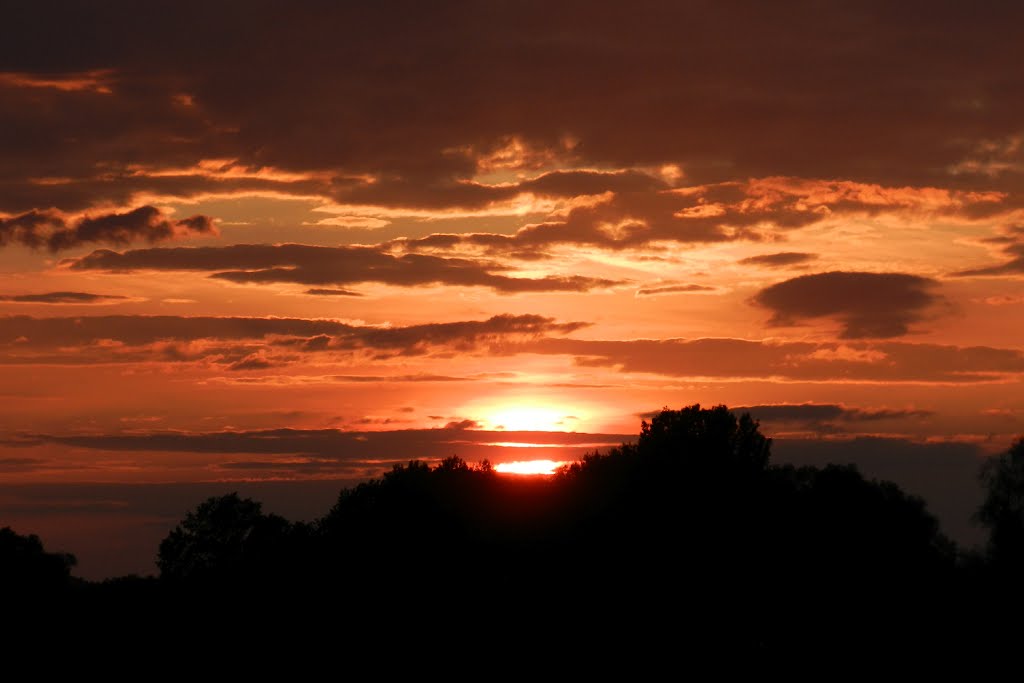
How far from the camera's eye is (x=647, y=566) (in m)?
102

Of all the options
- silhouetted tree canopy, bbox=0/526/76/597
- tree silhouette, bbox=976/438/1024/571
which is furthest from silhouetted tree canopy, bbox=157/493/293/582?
tree silhouette, bbox=976/438/1024/571

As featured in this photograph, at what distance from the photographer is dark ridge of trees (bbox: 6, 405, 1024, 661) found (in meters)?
97.1

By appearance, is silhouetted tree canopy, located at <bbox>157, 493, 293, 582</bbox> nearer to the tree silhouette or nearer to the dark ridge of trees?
the dark ridge of trees

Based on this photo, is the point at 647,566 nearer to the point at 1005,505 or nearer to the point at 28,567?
the point at 1005,505

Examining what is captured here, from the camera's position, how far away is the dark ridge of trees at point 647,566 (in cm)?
9706

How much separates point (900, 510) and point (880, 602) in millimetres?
29043

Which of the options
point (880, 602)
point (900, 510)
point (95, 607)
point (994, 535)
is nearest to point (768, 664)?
point (880, 602)

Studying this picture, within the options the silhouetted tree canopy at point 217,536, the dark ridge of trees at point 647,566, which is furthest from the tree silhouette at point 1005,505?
the silhouetted tree canopy at point 217,536

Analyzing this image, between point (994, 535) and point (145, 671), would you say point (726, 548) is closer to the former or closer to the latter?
point (994, 535)

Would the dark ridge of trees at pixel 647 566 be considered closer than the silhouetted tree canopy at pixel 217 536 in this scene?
Yes

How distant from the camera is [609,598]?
98688 mm

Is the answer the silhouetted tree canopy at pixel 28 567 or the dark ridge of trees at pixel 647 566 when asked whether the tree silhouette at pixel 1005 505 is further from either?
the silhouetted tree canopy at pixel 28 567

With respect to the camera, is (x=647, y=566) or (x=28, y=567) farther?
(x=28, y=567)

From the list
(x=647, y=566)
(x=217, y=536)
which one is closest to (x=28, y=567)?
(x=217, y=536)
